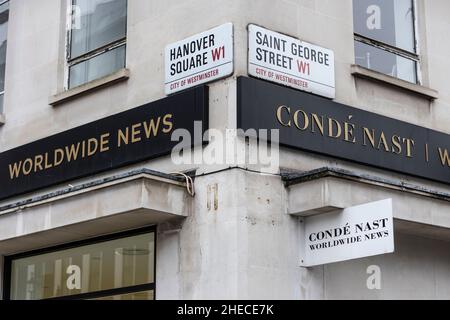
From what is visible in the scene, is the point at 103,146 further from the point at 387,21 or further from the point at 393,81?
the point at 387,21

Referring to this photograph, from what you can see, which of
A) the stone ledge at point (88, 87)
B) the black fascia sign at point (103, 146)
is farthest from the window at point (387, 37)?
the stone ledge at point (88, 87)

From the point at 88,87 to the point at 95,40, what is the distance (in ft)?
3.10

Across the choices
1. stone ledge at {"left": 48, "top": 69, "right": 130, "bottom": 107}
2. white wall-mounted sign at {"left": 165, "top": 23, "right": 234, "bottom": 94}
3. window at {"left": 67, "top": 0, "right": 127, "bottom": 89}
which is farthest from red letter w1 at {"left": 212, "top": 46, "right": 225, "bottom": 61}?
window at {"left": 67, "top": 0, "right": 127, "bottom": 89}

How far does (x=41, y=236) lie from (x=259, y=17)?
4034mm

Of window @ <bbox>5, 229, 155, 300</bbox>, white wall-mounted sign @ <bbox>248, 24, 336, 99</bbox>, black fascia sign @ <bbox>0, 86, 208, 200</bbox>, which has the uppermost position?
white wall-mounted sign @ <bbox>248, 24, 336, 99</bbox>

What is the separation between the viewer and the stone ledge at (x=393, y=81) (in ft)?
40.4

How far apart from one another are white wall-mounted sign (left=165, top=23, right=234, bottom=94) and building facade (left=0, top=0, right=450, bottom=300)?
0.10 m

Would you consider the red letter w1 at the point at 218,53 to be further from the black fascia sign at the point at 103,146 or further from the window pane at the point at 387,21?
the window pane at the point at 387,21

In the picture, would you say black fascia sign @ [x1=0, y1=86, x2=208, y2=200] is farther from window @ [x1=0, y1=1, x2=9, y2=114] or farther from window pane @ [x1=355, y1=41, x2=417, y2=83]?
window pane @ [x1=355, y1=41, x2=417, y2=83]

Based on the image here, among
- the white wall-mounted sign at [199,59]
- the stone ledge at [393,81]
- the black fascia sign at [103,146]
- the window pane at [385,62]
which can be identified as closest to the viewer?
the white wall-mounted sign at [199,59]

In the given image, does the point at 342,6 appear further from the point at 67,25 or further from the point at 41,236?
the point at 41,236

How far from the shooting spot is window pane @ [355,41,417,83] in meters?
12.8

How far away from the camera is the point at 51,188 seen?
12.9 metres

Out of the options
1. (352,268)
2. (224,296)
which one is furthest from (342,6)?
(224,296)
